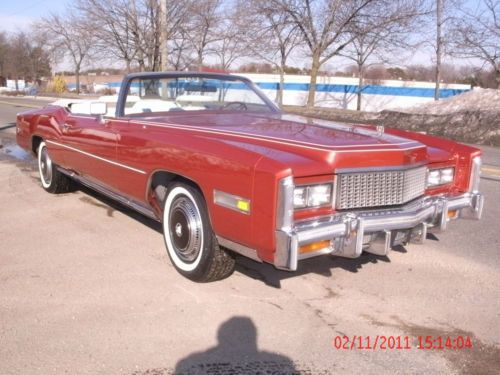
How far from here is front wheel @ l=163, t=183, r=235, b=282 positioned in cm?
357

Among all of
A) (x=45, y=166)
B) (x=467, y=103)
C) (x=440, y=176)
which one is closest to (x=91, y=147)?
(x=45, y=166)

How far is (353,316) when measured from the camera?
3.37 m

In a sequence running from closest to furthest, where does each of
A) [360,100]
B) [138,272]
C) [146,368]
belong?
[146,368], [138,272], [360,100]

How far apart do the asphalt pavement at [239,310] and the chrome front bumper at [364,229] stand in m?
0.46

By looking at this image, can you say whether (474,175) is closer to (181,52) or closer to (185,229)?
(185,229)

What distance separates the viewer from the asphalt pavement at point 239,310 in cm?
283

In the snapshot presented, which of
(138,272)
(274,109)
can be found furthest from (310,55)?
(138,272)

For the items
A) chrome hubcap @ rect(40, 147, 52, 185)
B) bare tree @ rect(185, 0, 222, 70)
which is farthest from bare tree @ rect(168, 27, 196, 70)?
chrome hubcap @ rect(40, 147, 52, 185)

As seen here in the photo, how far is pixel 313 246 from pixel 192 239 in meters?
0.99

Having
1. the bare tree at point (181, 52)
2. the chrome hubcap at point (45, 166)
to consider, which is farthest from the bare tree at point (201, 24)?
the chrome hubcap at point (45, 166)

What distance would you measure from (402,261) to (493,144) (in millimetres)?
11325

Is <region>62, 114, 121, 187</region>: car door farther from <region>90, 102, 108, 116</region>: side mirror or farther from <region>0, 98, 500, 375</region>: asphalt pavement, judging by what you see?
<region>0, 98, 500, 375</region>: asphalt pavement

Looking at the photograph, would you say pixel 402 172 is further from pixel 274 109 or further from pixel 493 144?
pixel 493 144

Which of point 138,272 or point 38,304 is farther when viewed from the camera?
point 138,272
